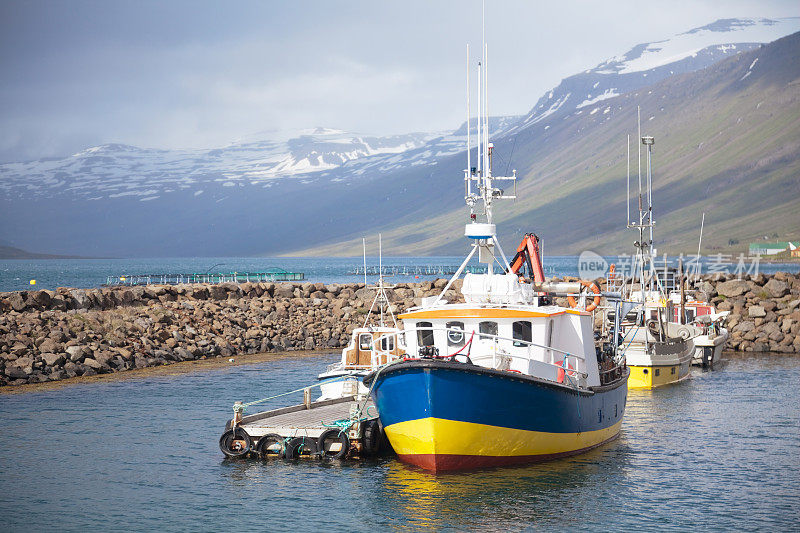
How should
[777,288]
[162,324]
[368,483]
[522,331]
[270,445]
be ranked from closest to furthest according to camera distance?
[368,483] < [522,331] < [270,445] < [162,324] < [777,288]

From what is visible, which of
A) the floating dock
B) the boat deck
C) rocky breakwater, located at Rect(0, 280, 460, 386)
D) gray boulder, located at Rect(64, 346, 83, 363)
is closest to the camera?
the floating dock

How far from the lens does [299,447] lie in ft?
104

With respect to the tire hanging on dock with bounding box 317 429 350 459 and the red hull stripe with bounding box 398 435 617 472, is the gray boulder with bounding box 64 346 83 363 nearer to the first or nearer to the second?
the tire hanging on dock with bounding box 317 429 350 459

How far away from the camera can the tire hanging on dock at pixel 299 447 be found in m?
31.4

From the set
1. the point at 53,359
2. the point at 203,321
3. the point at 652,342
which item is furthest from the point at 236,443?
the point at 203,321

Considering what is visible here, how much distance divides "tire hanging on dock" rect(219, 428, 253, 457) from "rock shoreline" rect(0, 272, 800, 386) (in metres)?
20.6

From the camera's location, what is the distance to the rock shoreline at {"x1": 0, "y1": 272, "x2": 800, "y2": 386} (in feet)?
174

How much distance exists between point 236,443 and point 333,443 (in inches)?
129

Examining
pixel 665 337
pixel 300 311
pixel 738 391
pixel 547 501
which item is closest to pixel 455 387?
pixel 547 501

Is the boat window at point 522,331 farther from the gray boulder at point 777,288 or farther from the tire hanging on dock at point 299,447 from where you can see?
the gray boulder at point 777,288

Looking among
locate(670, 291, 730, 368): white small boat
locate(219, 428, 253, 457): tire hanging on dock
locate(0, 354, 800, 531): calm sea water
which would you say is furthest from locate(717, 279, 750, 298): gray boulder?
locate(219, 428, 253, 457): tire hanging on dock

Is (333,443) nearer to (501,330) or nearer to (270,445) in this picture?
(270,445)

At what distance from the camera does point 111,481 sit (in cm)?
3000

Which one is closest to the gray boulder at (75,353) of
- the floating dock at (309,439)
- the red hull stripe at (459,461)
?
the floating dock at (309,439)
